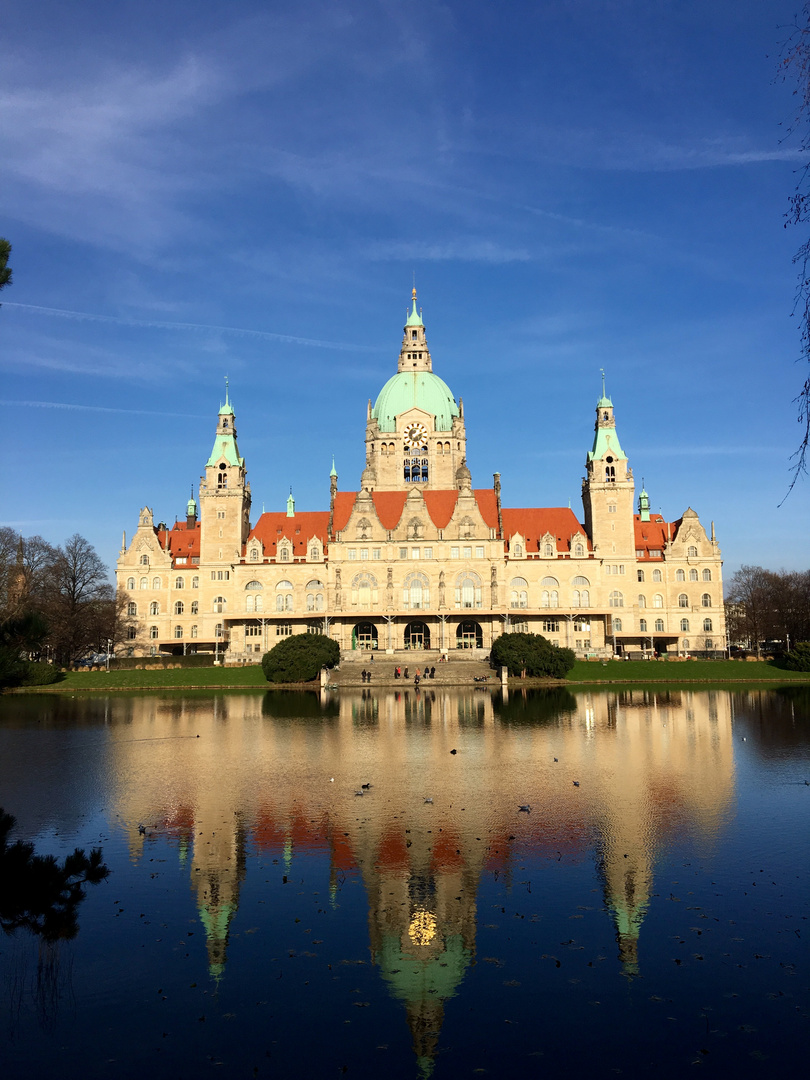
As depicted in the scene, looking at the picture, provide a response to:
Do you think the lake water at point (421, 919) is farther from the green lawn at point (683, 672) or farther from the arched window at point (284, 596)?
the arched window at point (284, 596)

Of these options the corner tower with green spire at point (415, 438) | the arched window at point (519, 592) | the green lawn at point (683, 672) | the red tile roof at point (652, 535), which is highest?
the corner tower with green spire at point (415, 438)

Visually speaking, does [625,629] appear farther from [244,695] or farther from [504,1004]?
[504,1004]

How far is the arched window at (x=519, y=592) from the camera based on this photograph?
314ft

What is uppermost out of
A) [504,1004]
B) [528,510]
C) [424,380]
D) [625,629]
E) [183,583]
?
[424,380]

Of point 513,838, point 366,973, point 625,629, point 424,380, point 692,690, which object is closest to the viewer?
point 366,973

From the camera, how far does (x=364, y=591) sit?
94.6m

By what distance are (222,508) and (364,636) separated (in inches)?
898

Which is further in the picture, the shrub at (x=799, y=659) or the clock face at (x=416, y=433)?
the clock face at (x=416, y=433)

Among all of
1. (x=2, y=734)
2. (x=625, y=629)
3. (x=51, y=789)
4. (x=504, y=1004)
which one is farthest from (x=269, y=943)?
(x=625, y=629)

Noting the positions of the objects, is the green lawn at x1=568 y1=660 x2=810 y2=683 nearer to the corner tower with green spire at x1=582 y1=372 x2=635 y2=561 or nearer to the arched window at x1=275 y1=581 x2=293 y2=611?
the corner tower with green spire at x1=582 y1=372 x2=635 y2=561

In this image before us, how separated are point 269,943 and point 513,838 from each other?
7.79 meters

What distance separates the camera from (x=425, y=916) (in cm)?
1623

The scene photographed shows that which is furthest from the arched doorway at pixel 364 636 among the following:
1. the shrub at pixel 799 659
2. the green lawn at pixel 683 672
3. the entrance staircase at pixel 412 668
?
the shrub at pixel 799 659

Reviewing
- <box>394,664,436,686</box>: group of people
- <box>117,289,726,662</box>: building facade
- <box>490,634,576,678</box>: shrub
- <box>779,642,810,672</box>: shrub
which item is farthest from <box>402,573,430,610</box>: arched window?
<box>779,642,810,672</box>: shrub
